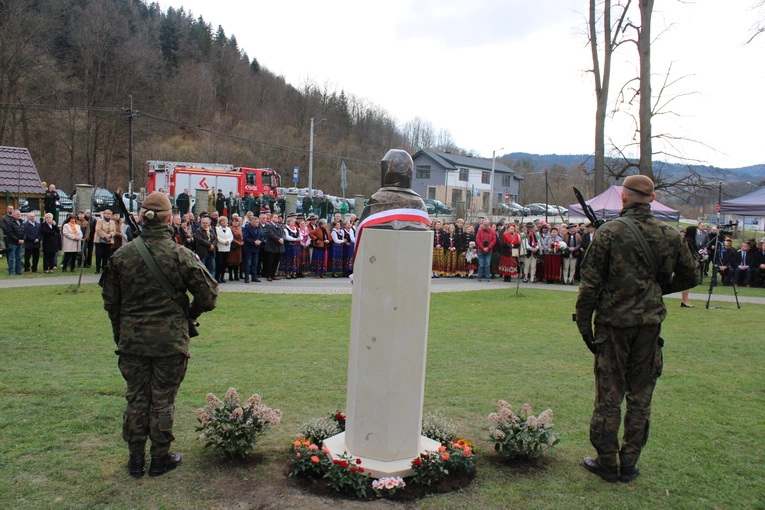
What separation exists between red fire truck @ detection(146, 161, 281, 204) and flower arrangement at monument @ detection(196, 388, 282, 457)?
28.0 m

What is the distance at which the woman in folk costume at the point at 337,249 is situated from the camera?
20062mm

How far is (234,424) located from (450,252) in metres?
17.0

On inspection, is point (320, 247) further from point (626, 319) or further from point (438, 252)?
point (626, 319)

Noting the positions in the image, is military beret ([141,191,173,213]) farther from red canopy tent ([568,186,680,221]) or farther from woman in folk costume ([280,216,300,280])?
red canopy tent ([568,186,680,221])

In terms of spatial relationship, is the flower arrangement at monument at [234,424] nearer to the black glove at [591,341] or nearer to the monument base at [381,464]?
the monument base at [381,464]

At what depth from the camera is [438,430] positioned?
5.20 meters

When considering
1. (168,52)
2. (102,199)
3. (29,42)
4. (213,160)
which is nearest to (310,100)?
(168,52)

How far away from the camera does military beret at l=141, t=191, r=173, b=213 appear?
15.1ft

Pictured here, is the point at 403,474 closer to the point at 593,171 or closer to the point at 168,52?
the point at 593,171

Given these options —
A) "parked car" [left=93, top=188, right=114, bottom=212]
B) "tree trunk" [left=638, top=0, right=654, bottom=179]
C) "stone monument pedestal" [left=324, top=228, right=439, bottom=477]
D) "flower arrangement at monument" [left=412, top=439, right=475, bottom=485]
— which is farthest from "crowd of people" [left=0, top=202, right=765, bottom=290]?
"flower arrangement at monument" [left=412, top=439, right=475, bottom=485]

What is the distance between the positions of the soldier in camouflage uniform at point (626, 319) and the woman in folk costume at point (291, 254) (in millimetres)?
14840

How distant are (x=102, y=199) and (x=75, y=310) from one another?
21.0 m

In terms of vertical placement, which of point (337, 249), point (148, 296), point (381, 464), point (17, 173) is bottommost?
point (381, 464)

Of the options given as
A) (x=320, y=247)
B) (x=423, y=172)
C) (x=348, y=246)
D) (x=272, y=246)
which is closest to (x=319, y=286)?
(x=272, y=246)
